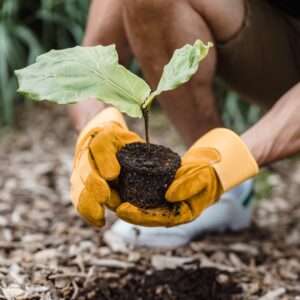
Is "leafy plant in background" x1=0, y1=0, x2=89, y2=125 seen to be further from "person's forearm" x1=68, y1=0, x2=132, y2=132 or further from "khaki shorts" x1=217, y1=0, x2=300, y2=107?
"khaki shorts" x1=217, y1=0, x2=300, y2=107

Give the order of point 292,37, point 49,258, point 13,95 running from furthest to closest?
1. point 13,95
2. point 292,37
3. point 49,258

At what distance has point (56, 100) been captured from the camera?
3.83 ft

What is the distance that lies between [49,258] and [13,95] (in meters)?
1.69

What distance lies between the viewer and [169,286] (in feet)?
5.04

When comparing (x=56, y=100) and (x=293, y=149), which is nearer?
(x=56, y=100)

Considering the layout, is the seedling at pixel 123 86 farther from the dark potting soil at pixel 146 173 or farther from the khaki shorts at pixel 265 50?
the khaki shorts at pixel 265 50

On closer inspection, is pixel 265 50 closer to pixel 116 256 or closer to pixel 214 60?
pixel 214 60

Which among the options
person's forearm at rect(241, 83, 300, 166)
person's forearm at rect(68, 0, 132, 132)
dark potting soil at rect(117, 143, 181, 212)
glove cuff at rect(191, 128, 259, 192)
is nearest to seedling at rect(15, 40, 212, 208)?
dark potting soil at rect(117, 143, 181, 212)

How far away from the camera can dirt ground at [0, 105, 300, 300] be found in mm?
1511

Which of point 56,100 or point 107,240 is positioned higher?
point 56,100

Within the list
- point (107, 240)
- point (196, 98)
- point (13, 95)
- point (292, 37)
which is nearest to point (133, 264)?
point (107, 240)

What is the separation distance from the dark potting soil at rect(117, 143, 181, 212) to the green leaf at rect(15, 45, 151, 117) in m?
0.10

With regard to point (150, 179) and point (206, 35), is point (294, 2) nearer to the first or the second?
point (206, 35)

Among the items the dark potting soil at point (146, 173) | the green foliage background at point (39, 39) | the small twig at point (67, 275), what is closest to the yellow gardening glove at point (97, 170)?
the dark potting soil at point (146, 173)
